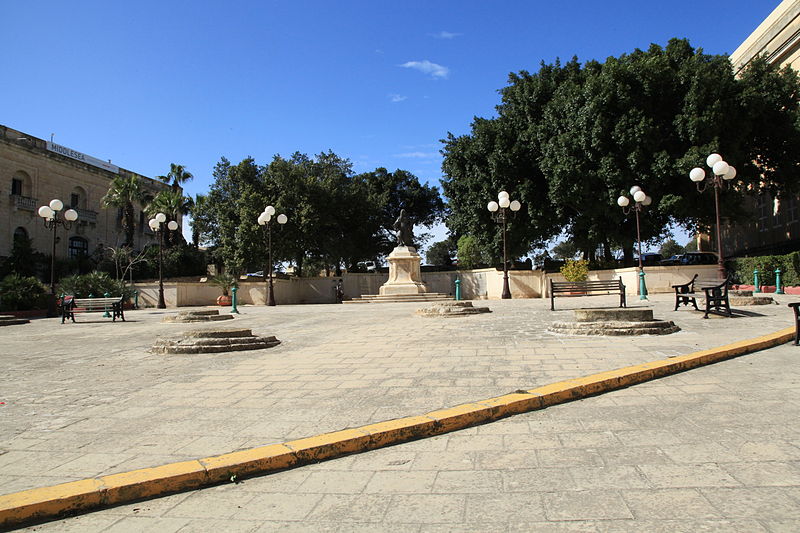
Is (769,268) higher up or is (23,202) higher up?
(23,202)

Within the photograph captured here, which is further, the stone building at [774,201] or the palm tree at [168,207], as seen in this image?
the palm tree at [168,207]

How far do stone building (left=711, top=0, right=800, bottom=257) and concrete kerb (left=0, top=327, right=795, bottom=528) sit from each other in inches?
1073

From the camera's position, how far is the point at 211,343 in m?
8.38

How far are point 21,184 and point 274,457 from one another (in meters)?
40.8

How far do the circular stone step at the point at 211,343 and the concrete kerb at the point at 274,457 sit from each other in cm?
519

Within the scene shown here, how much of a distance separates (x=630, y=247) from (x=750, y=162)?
6724mm

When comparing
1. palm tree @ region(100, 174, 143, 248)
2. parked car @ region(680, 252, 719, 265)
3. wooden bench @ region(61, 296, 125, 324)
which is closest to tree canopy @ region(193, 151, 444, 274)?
palm tree @ region(100, 174, 143, 248)

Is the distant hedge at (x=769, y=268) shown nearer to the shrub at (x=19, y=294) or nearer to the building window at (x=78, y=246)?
the shrub at (x=19, y=294)

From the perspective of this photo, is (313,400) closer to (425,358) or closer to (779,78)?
(425,358)

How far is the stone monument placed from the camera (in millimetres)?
28109

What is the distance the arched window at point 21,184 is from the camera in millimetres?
33969

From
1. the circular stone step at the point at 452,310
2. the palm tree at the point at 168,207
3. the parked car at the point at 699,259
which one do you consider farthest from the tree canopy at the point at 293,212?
the parked car at the point at 699,259

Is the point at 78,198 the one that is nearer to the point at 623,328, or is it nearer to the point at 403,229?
the point at 403,229

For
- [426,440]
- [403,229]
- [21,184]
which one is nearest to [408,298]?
[403,229]
